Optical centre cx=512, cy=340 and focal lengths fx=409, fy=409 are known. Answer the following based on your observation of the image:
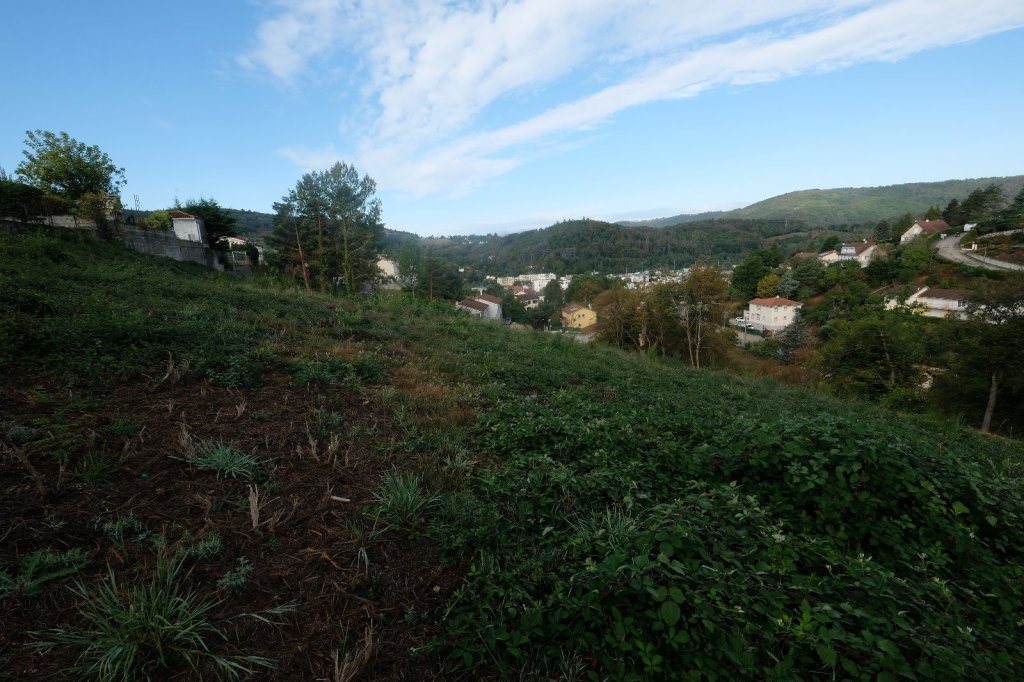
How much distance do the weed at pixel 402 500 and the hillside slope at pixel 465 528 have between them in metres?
0.02

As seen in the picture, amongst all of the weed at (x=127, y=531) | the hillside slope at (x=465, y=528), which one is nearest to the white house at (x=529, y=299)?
the hillside slope at (x=465, y=528)

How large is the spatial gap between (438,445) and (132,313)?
16.5 ft

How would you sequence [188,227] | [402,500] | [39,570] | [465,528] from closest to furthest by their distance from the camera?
[39,570], [465,528], [402,500], [188,227]

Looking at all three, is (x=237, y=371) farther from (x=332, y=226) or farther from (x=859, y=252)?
(x=859, y=252)

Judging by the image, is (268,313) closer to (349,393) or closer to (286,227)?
(349,393)

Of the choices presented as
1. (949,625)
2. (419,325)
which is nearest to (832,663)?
(949,625)

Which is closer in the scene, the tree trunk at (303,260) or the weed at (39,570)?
the weed at (39,570)

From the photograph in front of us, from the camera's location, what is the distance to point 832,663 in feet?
5.23

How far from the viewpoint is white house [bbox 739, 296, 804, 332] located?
50325 mm

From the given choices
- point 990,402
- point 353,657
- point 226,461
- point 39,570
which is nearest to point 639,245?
point 990,402

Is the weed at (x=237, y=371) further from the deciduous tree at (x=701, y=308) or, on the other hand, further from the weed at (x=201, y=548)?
the deciduous tree at (x=701, y=308)

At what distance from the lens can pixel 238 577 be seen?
6.79 feet

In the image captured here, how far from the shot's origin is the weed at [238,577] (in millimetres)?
2021

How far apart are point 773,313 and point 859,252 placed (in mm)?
24793
